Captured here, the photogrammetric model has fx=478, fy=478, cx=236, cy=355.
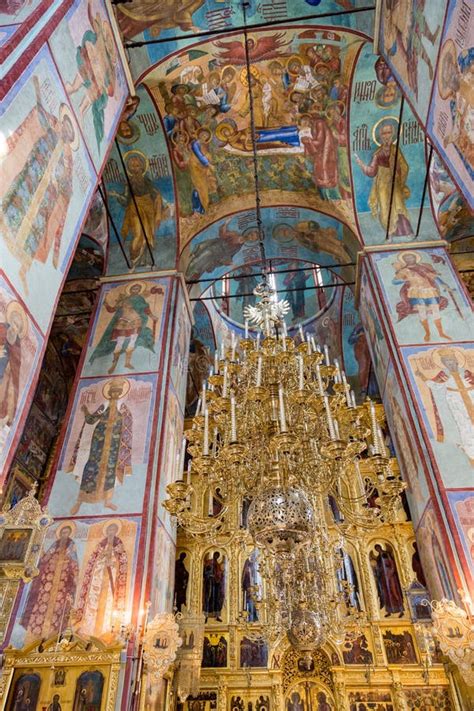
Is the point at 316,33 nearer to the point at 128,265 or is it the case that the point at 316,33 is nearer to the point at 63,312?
the point at 128,265

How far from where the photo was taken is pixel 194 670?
9.09 m

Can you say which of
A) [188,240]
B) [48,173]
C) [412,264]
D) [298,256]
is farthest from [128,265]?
[412,264]

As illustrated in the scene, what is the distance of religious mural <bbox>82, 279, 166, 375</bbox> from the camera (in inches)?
412

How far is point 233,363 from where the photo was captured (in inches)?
276

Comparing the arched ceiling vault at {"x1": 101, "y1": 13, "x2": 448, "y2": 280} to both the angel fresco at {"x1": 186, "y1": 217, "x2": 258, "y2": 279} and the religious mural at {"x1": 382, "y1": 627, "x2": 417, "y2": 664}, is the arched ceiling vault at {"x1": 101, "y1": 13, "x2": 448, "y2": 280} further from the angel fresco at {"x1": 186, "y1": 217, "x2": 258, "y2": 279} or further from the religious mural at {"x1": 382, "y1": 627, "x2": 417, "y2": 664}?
the religious mural at {"x1": 382, "y1": 627, "x2": 417, "y2": 664}

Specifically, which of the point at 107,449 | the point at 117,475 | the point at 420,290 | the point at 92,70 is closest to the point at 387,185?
the point at 420,290

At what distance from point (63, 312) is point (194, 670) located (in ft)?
34.8

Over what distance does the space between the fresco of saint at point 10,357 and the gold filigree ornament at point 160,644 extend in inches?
155

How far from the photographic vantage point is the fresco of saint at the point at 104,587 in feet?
23.5

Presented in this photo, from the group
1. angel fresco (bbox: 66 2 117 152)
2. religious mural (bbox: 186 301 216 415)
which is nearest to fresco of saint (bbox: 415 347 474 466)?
angel fresco (bbox: 66 2 117 152)

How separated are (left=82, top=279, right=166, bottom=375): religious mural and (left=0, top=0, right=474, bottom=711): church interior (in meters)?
0.08

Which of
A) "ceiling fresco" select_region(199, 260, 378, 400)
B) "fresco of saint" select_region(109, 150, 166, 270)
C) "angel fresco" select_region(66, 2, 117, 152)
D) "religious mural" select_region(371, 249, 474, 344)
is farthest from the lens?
"ceiling fresco" select_region(199, 260, 378, 400)

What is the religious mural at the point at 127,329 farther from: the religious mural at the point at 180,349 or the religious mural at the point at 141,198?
the religious mural at the point at 141,198

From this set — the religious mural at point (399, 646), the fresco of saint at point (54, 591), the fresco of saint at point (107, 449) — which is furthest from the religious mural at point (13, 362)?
the religious mural at point (399, 646)
